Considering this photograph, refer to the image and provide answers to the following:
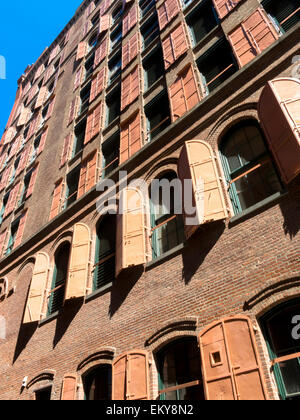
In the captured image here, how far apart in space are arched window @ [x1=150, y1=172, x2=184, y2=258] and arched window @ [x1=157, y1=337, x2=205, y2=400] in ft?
7.93

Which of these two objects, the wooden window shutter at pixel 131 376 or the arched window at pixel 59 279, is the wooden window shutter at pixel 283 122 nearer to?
the wooden window shutter at pixel 131 376

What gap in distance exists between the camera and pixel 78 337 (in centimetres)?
895

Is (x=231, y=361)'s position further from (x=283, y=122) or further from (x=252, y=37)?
(x=252, y=37)

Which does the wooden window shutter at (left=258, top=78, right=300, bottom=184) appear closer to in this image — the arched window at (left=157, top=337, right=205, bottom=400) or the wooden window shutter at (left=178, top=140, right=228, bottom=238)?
the wooden window shutter at (left=178, top=140, right=228, bottom=238)

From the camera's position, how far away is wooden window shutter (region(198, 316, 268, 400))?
5215 mm

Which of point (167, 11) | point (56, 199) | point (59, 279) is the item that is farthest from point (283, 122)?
point (167, 11)

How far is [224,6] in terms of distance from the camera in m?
11.4

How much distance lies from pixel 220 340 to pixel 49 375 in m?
5.54

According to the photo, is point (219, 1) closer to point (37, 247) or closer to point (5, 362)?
point (37, 247)

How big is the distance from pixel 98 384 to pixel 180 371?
255cm

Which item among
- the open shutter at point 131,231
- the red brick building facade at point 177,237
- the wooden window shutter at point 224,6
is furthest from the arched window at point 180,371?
the wooden window shutter at point 224,6

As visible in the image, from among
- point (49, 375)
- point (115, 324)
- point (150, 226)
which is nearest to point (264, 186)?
point (150, 226)

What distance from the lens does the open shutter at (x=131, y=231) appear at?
8.41m

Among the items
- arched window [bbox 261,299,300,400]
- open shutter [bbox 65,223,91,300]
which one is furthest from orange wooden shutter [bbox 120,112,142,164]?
arched window [bbox 261,299,300,400]
